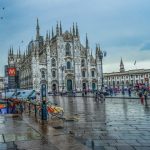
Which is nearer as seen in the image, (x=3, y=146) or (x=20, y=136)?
(x=3, y=146)

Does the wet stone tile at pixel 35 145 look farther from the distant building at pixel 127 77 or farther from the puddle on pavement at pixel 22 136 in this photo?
the distant building at pixel 127 77

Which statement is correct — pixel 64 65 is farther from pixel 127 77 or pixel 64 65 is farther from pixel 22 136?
pixel 22 136

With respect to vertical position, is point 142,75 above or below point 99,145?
above

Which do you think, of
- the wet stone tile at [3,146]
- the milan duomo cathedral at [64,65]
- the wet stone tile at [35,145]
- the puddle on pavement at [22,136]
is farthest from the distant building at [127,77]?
the wet stone tile at [3,146]

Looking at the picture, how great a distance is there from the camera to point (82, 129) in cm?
1137

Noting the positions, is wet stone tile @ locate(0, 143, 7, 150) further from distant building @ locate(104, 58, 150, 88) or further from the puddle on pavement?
distant building @ locate(104, 58, 150, 88)

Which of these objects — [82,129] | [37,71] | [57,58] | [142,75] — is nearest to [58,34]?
[57,58]

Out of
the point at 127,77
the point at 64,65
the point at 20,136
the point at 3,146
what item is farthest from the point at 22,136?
the point at 127,77

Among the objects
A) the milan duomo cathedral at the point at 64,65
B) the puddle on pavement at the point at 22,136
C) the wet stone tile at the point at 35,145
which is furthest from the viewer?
the milan duomo cathedral at the point at 64,65

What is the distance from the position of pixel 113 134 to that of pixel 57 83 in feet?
236

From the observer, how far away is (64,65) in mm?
82562

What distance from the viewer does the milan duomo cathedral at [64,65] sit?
80000 mm

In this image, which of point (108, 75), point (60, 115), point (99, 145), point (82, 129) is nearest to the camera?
point (99, 145)

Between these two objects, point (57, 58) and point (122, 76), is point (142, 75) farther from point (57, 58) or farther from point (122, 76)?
point (57, 58)
